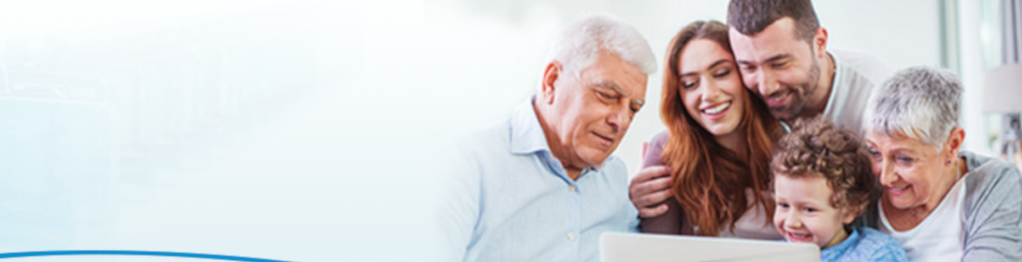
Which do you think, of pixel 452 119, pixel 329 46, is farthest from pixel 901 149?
pixel 329 46

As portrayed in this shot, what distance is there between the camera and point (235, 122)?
3225 mm

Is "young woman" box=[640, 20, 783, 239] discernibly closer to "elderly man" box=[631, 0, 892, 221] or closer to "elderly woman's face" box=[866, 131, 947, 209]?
"elderly man" box=[631, 0, 892, 221]

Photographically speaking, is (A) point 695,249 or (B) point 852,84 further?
(B) point 852,84

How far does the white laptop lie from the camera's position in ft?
5.40

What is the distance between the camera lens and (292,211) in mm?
3182

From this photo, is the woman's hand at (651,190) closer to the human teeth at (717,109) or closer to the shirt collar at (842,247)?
the human teeth at (717,109)

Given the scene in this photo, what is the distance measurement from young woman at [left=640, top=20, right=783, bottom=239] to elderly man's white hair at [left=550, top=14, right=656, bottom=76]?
96 mm

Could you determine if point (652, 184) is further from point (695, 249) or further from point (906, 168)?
point (695, 249)

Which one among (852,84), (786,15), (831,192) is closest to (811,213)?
(831,192)

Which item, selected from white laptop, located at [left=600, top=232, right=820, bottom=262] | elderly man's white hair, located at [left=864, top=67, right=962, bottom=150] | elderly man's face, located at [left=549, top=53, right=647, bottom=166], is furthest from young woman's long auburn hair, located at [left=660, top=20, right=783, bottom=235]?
white laptop, located at [left=600, top=232, right=820, bottom=262]

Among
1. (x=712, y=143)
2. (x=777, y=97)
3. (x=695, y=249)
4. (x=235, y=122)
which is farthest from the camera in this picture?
(x=235, y=122)

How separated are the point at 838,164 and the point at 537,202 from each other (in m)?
0.98

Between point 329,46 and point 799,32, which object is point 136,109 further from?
point 799,32

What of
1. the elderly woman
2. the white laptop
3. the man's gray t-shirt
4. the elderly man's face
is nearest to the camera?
the white laptop
